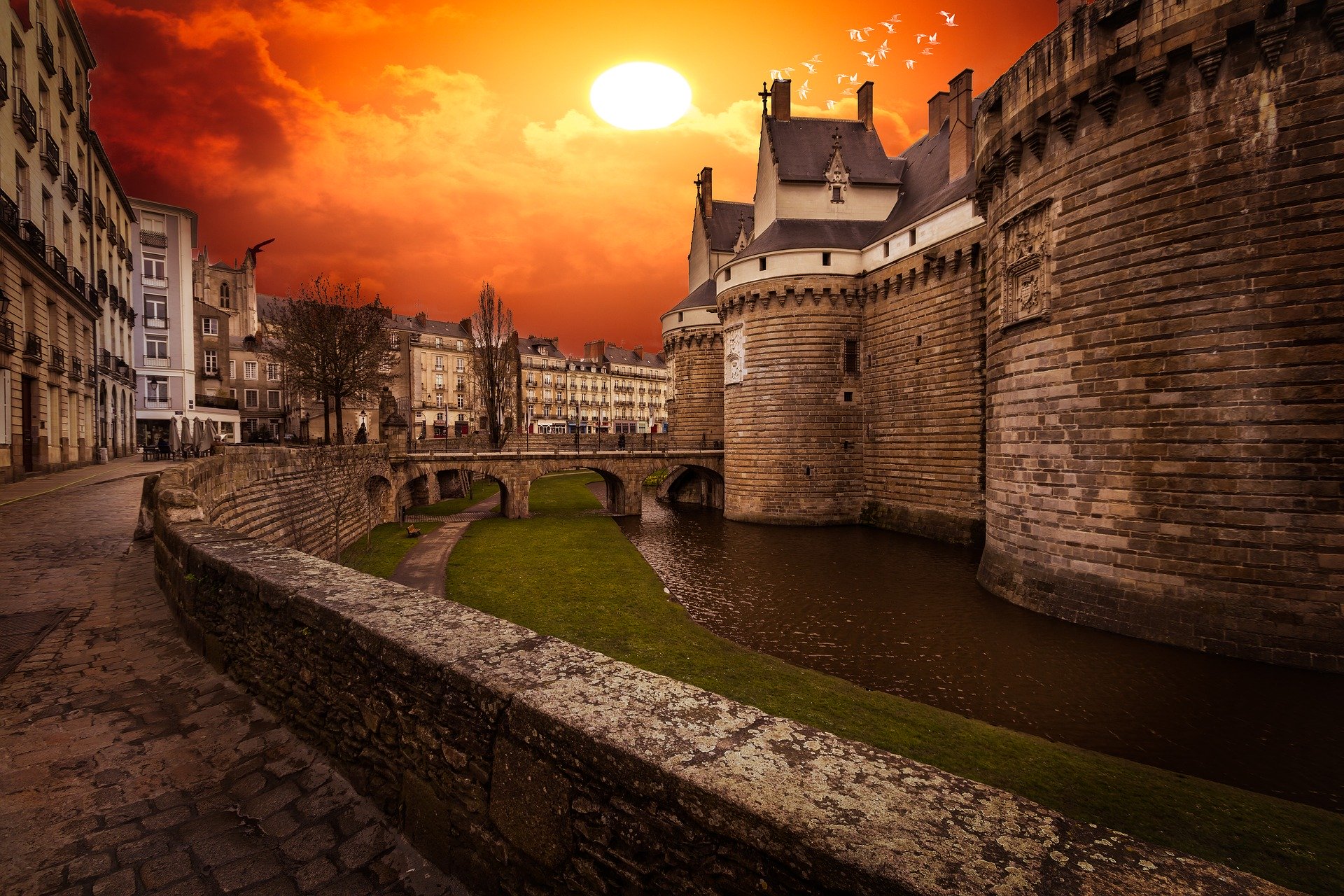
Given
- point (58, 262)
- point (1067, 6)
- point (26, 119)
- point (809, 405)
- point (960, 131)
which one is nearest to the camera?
point (1067, 6)

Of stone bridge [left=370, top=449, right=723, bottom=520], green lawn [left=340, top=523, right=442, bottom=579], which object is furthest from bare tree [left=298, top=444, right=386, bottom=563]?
stone bridge [left=370, top=449, right=723, bottom=520]

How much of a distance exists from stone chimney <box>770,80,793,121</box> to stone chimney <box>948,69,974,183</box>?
844cm

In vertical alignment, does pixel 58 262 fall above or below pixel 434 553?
above

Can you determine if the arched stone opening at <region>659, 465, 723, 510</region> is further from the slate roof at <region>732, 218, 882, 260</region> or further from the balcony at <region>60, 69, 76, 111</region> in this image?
the balcony at <region>60, 69, 76, 111</region>

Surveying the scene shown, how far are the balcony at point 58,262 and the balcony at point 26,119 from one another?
3.38m

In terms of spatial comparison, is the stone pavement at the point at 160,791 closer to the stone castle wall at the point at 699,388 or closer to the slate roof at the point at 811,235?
the slate roof at the point at 811,235

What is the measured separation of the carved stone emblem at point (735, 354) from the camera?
29422mm

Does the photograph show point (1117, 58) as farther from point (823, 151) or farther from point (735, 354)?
point (823, 151)

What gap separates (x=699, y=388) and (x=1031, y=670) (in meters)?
29.9

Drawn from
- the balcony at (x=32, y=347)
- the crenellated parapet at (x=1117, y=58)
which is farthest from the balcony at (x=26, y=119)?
the crenellated parapet at (x=1117, y=58)

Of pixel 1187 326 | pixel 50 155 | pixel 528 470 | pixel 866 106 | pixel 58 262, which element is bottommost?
pixel 528 470

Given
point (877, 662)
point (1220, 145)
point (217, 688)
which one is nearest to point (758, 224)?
point (1220, 145)

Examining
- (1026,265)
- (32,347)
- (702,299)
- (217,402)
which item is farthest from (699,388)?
(217,402)

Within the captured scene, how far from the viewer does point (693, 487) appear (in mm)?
40406
